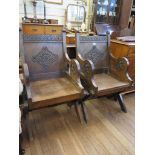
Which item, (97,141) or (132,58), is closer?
(97,141)

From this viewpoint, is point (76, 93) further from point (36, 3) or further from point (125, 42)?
point (36, 3)

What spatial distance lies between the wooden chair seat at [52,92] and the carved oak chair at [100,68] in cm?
20

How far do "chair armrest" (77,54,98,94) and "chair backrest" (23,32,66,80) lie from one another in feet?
0.78

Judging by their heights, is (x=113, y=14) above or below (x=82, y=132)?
above

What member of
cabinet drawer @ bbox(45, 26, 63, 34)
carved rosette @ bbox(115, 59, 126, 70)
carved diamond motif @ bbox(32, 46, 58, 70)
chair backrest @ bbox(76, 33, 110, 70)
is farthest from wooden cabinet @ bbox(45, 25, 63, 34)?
carved rosette @ bbox(115, 59, 126, 70)

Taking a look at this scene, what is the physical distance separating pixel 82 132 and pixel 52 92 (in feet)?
1.74

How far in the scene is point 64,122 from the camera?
5.84 feet

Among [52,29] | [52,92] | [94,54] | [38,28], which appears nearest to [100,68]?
[94,54]

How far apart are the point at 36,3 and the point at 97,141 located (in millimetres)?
2459

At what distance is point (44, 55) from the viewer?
68.9 inches

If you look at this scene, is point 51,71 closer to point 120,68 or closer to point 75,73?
point 75,73

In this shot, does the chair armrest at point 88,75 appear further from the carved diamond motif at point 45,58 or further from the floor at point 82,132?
the floor at point 82,132
